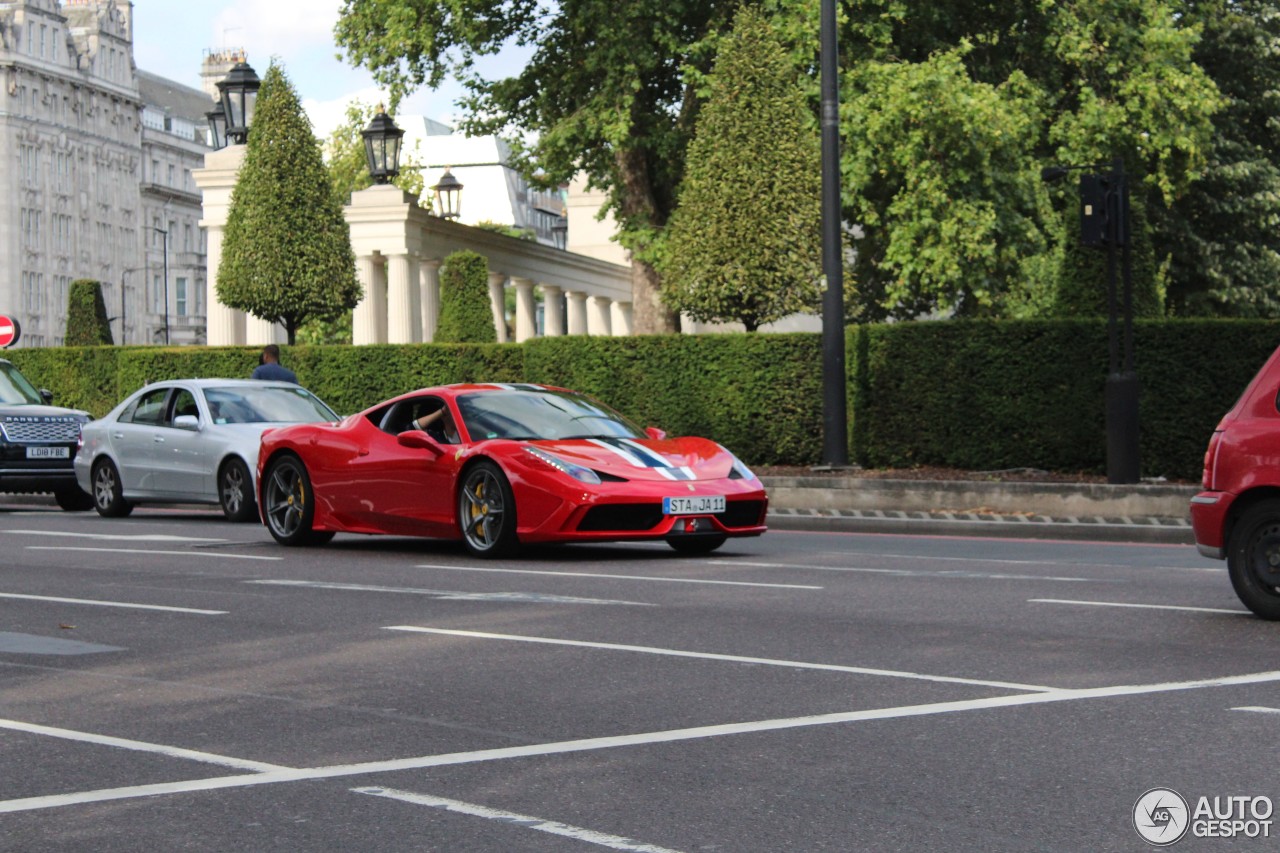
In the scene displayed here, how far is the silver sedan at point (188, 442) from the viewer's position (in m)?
21.2

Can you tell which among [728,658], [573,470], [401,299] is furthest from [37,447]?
[728,658]

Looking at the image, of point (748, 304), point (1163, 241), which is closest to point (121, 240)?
point (1163, 241)

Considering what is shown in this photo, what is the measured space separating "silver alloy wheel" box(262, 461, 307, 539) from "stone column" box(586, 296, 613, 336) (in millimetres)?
39717

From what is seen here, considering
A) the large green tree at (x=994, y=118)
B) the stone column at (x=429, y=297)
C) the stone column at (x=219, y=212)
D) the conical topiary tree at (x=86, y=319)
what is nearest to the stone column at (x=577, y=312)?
the stone column at (x=429, y=297)

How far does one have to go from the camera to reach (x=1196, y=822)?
5.64m

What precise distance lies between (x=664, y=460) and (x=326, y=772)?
887 centimetres

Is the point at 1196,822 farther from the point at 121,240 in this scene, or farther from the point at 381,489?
the point at 121,240

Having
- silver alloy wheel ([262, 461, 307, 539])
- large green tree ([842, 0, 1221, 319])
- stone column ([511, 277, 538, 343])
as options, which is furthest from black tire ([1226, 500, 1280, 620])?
stone column ([511, 277, 538, 343])

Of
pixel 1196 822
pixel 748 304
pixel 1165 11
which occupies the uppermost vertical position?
pixel 1165 11

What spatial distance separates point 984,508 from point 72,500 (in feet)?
38.7

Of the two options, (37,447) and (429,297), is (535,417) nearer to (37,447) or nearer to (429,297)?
(37,447)

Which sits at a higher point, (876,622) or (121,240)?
(121,240)

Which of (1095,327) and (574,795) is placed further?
(1095,327)

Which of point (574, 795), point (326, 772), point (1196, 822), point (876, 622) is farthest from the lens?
point (876, 622)
